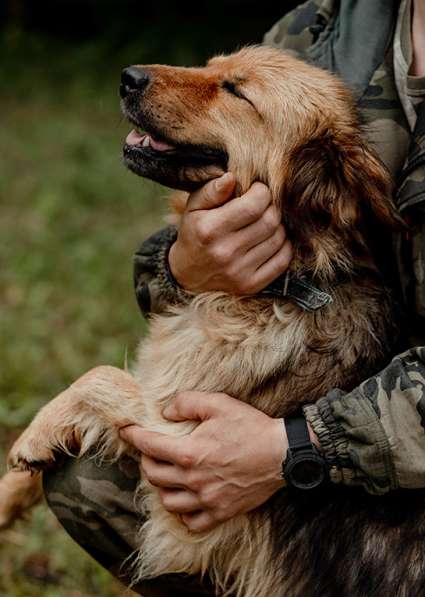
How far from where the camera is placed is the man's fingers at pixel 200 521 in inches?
99.6

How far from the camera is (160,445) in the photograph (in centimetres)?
254

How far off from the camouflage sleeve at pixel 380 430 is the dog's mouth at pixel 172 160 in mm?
824

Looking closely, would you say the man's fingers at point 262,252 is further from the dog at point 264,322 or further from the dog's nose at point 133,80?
the dog's nose at point 133,80

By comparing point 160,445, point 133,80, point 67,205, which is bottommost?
point 67,205

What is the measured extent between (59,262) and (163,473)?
133 inches

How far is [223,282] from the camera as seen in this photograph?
2.71 meters

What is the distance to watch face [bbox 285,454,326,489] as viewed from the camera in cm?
236

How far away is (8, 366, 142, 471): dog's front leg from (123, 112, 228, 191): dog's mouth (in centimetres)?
62

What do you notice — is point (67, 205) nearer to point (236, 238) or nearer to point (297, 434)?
point (236, 238)

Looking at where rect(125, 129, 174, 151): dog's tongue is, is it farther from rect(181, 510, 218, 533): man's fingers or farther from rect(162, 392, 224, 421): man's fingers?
rect(181, 510, 218, 533): man's fingers

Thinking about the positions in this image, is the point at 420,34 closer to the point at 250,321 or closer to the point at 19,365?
the point at 250,321

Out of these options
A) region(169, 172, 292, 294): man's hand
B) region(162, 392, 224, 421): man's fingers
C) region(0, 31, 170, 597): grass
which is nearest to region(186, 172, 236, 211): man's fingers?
region(169, 172, 292, 294): man's hand

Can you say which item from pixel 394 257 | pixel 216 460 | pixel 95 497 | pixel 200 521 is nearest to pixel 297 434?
pixel 216 460

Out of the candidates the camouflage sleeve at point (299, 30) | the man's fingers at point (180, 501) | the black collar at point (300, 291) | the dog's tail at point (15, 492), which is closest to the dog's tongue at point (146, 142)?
the black collar at point (300, 291)
